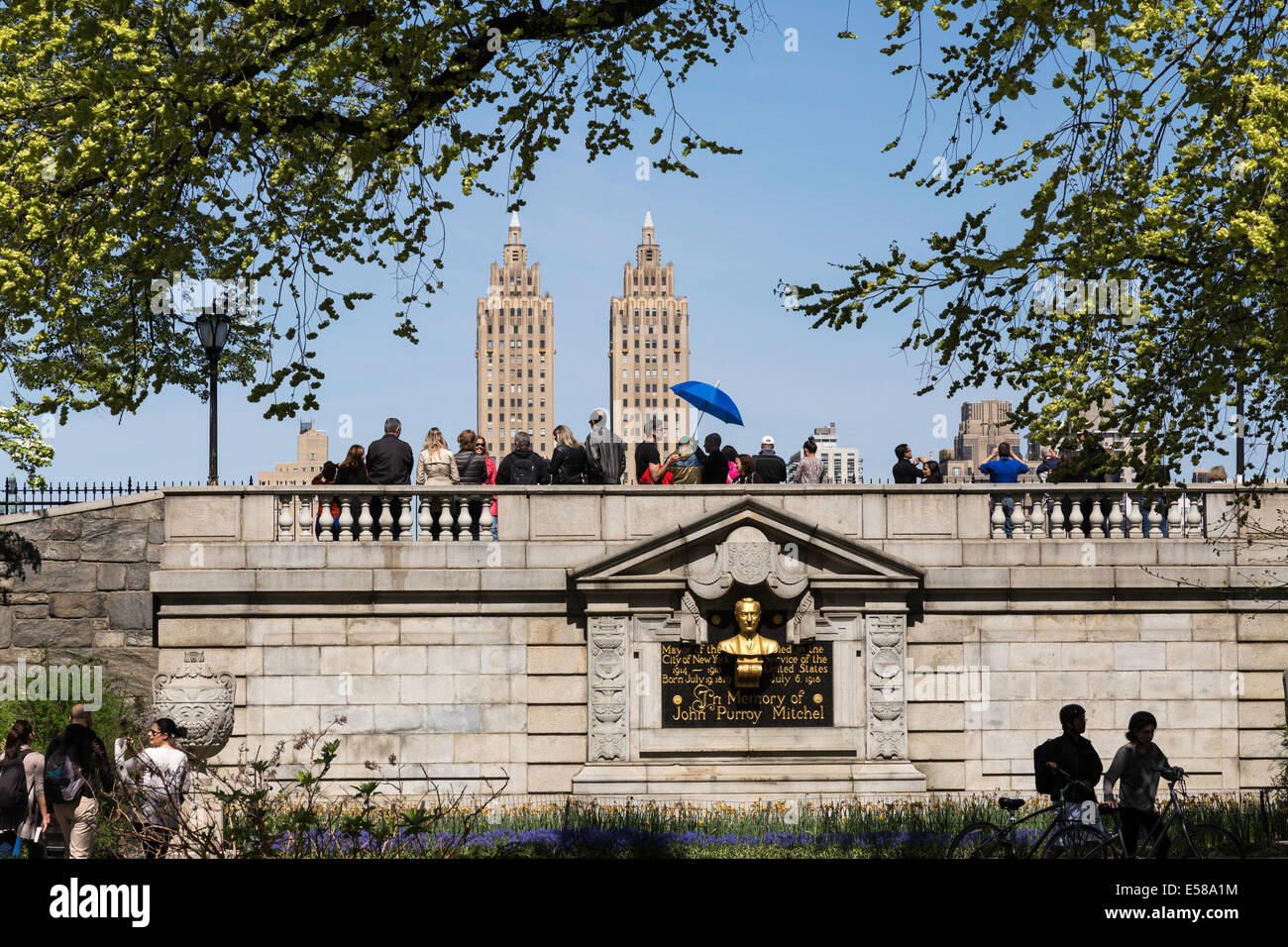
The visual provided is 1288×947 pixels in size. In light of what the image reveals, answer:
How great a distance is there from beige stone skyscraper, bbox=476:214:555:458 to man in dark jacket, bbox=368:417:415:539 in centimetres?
16815

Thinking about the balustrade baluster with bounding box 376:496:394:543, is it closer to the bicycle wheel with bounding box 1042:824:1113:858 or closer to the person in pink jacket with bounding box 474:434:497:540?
the person in pink jacket with bounding box 474:434:497:540

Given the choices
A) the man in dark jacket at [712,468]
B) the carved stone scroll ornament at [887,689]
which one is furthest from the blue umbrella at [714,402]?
the carved stone scroll ornament at [887,689]

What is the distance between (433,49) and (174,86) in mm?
2197

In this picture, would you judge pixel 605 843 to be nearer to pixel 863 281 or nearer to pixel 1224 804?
pixel 863 281

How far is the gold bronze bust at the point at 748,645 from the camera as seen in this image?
17859mm

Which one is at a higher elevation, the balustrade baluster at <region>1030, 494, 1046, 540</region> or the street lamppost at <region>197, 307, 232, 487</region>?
the street lamppost at <region>197, 307, 232, 487</region>

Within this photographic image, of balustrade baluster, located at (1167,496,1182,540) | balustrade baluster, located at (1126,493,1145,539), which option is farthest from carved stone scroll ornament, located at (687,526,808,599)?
balustrade baluster, located at (1167,496,1182,540)

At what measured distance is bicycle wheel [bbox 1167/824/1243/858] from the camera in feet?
36.6

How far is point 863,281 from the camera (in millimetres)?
12188

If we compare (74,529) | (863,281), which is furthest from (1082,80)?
(74,529)

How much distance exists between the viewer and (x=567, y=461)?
62.1 ft

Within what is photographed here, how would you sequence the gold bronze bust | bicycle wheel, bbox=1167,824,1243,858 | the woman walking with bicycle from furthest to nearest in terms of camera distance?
the gold bronze bust
the woman walking with bicycle
bicycle wheel, bbox=1167,824,1243,858

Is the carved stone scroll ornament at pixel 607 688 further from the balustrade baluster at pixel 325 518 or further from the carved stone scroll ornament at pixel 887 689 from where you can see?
the balustrade baluster at pixel 325 518

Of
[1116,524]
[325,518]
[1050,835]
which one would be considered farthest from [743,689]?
[1050,835]
